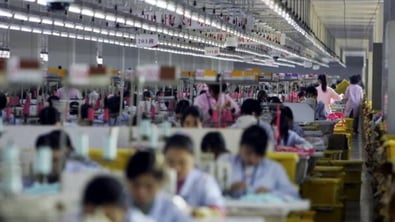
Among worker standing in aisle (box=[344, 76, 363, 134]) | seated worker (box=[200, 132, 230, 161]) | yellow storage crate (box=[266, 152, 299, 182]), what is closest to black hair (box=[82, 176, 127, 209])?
seated worker (box=[200, 132, 230, 161])

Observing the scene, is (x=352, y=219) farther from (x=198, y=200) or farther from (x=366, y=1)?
(x=366, y=1)

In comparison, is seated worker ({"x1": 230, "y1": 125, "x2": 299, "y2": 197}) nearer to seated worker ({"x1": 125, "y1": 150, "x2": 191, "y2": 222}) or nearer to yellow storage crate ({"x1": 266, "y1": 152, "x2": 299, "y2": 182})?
yellow storage crate ({"x1": 266, "y1": 152, "x2": 299, "y2": 182})

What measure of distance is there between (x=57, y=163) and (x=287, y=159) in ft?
7.15

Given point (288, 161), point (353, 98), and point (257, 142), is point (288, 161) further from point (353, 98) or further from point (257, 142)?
point (353, 98)

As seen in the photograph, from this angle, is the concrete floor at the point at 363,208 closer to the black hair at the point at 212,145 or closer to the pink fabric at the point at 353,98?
the black hair at the point at 212,145

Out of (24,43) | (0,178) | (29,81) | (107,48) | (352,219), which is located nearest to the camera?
(29,81)

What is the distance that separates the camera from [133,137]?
7.97 m

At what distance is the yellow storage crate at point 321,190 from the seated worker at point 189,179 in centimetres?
443

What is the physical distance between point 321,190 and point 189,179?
4.64m

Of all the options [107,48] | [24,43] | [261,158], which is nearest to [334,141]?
[261,158]

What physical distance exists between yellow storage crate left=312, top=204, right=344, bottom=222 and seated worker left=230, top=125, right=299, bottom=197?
366 centimetres

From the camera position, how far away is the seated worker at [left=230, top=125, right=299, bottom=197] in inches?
246

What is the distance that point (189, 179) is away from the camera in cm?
554

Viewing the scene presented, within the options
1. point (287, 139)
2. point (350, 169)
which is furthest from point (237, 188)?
point (350, 169)
